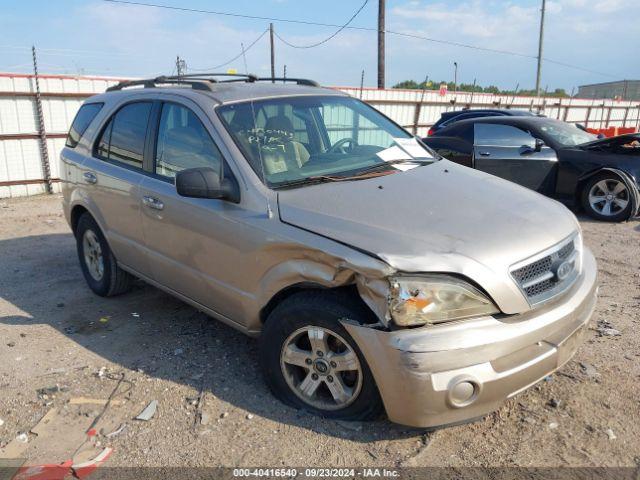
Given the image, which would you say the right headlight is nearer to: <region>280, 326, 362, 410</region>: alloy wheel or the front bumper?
the front bumper

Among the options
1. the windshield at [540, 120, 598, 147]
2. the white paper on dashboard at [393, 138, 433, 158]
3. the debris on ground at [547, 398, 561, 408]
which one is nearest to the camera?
the debris on ground at [547, 398, 561, 408]

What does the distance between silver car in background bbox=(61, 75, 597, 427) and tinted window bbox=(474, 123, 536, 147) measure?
4.46 meters

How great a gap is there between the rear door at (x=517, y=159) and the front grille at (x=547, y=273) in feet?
17.4

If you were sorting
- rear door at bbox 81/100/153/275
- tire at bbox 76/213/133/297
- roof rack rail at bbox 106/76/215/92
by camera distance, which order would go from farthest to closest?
tire at bbox 76/213/133/297, rear door at bbox 81/100/153/275, roof rack rail at bbox 106/76/215/92

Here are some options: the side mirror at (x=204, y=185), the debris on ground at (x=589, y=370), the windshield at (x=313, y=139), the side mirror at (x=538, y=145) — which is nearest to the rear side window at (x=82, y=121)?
the windshield at (x=313, y=139)

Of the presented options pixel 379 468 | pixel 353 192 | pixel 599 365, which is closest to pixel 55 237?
pixel 353 192

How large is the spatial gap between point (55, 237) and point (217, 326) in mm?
4271

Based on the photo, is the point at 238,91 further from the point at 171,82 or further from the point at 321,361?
the point at 321,361

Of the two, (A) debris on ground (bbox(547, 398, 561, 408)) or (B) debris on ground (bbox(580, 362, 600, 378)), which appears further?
(B) debris on ground (bbox(580, 362, 600, 378))

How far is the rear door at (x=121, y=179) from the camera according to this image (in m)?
4.12

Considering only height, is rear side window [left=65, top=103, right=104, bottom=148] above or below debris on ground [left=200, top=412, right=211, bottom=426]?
above

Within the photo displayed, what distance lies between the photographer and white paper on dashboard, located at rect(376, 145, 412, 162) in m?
3.74

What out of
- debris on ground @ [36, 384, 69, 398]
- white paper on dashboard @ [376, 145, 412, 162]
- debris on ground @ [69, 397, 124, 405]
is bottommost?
debris on ground @ [36, 384, 69, 398]

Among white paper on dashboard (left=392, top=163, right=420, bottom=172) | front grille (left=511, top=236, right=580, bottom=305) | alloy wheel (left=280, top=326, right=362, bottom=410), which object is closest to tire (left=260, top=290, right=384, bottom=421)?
alloy wheel (left=280, top=326, right=362, bottom=410)
